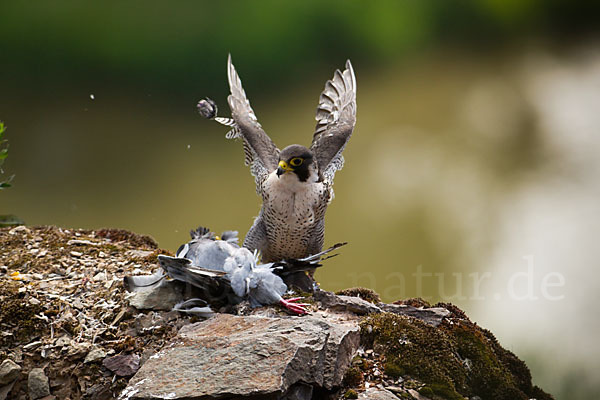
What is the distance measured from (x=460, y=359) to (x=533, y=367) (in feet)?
2.90

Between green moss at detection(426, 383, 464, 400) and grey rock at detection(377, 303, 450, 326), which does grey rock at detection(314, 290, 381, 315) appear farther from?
green moss at detection(426, 383, 464, 400)

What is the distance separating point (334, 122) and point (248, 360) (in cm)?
165

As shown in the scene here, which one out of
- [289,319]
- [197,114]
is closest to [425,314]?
[289,319]

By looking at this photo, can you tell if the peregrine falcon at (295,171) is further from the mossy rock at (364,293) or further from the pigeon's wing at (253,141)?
the mossy rock at (364,293)

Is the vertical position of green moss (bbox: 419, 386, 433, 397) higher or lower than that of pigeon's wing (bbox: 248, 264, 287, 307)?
lower

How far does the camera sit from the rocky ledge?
1.55 meters

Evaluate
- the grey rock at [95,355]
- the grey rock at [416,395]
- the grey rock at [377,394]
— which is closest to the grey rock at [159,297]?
the grey rock at [95,355]

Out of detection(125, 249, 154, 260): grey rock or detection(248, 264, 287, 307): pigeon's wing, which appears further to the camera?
detection(125, 249, 154, 260): grey rock

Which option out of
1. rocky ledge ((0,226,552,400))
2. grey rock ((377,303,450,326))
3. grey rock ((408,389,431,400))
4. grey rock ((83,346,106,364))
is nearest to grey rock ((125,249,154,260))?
rocky ledge ((0,226,552,400))

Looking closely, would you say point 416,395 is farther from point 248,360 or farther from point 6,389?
point 6,389

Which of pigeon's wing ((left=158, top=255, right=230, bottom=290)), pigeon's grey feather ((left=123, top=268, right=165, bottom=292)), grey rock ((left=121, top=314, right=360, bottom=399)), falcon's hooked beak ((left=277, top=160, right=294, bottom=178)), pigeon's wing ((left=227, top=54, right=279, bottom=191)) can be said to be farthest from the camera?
pigeon's wing ((left=227, top=54, right=279, bottom=191))

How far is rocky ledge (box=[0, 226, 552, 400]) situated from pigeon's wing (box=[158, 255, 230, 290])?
78mm

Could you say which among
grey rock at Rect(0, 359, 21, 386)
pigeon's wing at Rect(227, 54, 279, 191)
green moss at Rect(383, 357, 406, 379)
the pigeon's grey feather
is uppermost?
pigeon's wing at Rect(227, 54, 279, 191)

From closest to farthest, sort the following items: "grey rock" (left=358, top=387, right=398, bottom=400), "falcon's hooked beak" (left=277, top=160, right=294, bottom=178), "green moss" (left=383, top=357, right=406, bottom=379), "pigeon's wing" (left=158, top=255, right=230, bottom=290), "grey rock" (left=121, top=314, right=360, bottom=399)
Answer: "grey rock" (left=121, top=314, right=360, bottom=399)
"grey rock" (left=358, top=387, right=398, bottom=400)
"green moss" (left=383, top=357, right=406, bottom=379)
"pigeon's wing" (left=158, top=255, right=230, bottom=290)
"falcon's hooked beak" (left=277, top=160, right=294, bottom=178)
